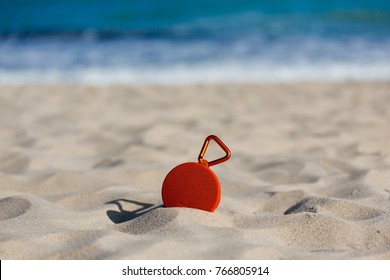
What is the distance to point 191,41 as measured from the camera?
973 cm

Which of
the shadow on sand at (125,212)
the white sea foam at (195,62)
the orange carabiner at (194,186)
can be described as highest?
the white sea foam at (195,62)

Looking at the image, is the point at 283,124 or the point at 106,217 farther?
the point at 283,124

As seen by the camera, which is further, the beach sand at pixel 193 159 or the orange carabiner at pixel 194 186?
Answer: the orange carabiner at pixel 194 186

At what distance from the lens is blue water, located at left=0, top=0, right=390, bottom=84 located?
6758 mm

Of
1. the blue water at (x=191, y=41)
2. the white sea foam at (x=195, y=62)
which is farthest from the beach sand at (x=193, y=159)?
the blue water at (x=191, y=41)

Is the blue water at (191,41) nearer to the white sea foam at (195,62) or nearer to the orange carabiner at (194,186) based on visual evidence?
the white sea foam at (195,62)

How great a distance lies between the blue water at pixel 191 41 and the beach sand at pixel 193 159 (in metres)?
1.55

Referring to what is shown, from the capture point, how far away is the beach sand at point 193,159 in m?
1.74

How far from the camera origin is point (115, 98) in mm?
5188

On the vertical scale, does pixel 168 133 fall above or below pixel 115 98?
below

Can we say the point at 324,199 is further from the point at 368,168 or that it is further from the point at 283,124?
the point at 283,124

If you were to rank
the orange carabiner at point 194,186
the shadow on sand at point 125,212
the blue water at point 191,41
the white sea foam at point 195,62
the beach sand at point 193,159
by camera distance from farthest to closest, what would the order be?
1. the blue water at point 191,41
2. the white sea foam at point 195,62
3. the shadow on sand at point 125,212
4. the orange carabiner at point 194,186
5. the beach sand at point 193,159
